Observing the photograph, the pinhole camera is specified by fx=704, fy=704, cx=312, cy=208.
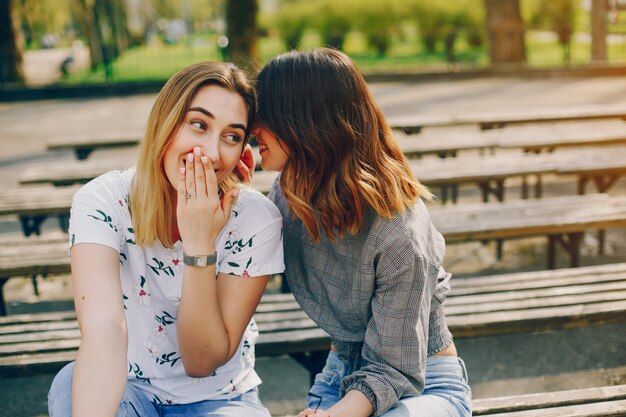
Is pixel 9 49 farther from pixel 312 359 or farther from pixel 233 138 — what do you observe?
pixel 233 138

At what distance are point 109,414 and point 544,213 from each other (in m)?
3.15

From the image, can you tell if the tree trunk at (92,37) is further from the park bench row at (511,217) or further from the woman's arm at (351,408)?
the woman's arm at (351,408)

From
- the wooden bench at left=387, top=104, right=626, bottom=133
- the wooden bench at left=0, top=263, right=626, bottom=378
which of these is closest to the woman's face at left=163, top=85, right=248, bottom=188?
the wooden bench at left=0, top=263, right=626, bottom=378

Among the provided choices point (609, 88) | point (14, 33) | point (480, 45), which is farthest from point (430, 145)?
point (480, 45)

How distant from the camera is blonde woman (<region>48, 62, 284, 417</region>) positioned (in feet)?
6.54

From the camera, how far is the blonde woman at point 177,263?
199 cm

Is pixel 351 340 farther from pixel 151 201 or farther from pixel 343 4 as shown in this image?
pixel 343 4

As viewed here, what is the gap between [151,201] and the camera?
2082mm

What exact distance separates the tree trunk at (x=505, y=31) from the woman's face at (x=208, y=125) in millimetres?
15461

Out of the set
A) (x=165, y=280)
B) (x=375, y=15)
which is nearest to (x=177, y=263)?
(x=165, y=280)

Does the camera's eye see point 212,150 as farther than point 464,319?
No

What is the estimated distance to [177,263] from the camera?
2.17 metres

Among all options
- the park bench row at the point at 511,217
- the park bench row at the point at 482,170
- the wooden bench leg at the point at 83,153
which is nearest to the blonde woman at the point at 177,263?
the park bench row at the point at 511,217

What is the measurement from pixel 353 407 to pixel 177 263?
686 millimetres
